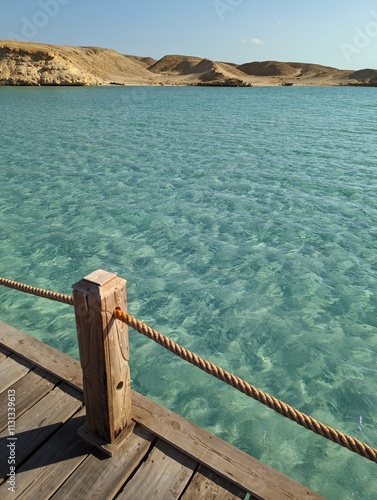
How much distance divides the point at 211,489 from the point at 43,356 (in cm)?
200

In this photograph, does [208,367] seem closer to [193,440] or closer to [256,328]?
[193,440]

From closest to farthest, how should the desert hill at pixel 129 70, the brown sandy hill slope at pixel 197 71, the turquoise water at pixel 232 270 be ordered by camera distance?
1. the turquoise water at pixel 232 270
2. the desert hill at pixel 129 70
3. the brown sandy hill slope at pixel 197 71

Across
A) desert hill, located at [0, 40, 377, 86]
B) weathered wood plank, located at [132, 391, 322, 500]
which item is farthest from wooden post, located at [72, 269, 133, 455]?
desert hill, located at [0, 40, 377, 86]

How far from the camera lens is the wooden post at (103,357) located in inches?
96.7

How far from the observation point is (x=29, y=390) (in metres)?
3.38

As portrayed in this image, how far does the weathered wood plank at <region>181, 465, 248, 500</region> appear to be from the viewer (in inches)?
102

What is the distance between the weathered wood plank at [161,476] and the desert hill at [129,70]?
75.1m

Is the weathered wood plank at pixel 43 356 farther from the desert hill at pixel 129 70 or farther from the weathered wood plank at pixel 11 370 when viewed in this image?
the desert hill at pixel 129 70

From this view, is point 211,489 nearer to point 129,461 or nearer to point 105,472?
point 129,461

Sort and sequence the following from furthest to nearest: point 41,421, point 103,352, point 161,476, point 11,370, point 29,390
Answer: point 11,370 < point 29,390 < point 41,421 < point 161,476 < point 103,352

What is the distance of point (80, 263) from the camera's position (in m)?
A: 7.49

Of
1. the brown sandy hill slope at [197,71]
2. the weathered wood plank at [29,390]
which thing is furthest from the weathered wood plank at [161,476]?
the brown sandy hill slope at [197,71]

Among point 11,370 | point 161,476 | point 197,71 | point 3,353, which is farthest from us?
point 197,71

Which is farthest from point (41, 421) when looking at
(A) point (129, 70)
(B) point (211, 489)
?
(A) point (129, 70)
